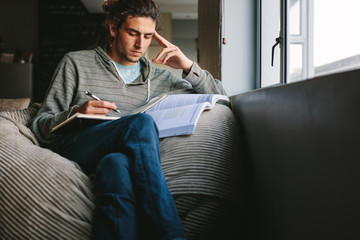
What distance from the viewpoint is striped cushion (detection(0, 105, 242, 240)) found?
0.77 m

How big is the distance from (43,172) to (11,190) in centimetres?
8

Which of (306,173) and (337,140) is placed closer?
(337,140)

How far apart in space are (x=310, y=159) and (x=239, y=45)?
5.48 feet

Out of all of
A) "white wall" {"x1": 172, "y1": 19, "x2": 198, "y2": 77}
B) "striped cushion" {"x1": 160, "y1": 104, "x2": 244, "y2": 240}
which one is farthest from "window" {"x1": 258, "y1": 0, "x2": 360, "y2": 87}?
"white wall" {"x1": 172, "y1": 19, "x2": 198, "y2": 77}

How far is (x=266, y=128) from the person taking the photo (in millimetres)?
866

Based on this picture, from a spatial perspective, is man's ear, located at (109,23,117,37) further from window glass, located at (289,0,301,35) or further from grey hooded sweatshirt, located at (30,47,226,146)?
window glass, located at (289,0,301,35)

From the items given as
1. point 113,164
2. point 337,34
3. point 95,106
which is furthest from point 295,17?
point 113,164

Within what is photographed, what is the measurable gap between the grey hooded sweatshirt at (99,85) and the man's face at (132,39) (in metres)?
0.07

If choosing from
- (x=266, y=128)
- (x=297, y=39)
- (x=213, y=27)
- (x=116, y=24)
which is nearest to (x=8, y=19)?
(x=213, y=27)

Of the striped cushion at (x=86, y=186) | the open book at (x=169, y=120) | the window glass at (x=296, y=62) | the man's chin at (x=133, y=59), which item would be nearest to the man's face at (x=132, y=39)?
the man's chin at (x=133, y=59)

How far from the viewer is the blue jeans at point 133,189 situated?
750 mm

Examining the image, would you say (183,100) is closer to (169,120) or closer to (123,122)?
(169,120)

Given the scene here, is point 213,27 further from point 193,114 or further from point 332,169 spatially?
point 332,169

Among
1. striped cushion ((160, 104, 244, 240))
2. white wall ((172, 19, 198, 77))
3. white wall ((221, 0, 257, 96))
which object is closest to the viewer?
striped cushion ((160, 104, 244, 240))
